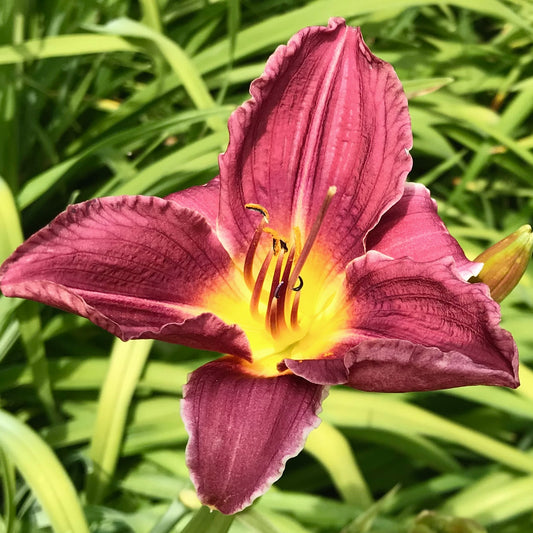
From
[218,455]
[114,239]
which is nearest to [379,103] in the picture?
[114,239]

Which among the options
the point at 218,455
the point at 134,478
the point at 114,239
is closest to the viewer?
the point at 218,455

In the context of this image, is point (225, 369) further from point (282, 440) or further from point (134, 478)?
point (134, 478)

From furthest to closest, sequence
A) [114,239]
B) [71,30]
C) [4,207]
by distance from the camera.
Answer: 1. [71,30]
2. [4,207]
3. [114,239]

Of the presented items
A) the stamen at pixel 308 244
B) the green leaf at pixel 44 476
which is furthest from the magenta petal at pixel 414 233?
the green leaf at pixel 44 476

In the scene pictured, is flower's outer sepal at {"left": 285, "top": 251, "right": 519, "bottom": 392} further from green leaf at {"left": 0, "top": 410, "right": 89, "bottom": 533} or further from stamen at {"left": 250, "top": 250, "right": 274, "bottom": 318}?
green leaf at {"left": 0, "top": 410, "right": 89, "bottom": 533}

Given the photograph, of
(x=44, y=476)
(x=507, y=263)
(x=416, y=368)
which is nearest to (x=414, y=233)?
(x=507, y=263)

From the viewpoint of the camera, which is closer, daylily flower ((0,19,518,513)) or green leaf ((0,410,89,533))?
daylily flower ((0,19,518,513))

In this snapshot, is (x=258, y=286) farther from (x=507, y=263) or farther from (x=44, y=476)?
(x=44, y=476)

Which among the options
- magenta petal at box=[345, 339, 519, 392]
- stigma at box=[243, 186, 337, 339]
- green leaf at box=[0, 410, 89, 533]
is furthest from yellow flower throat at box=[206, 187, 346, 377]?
green leaf at box=[0, 410, 89, 533]
